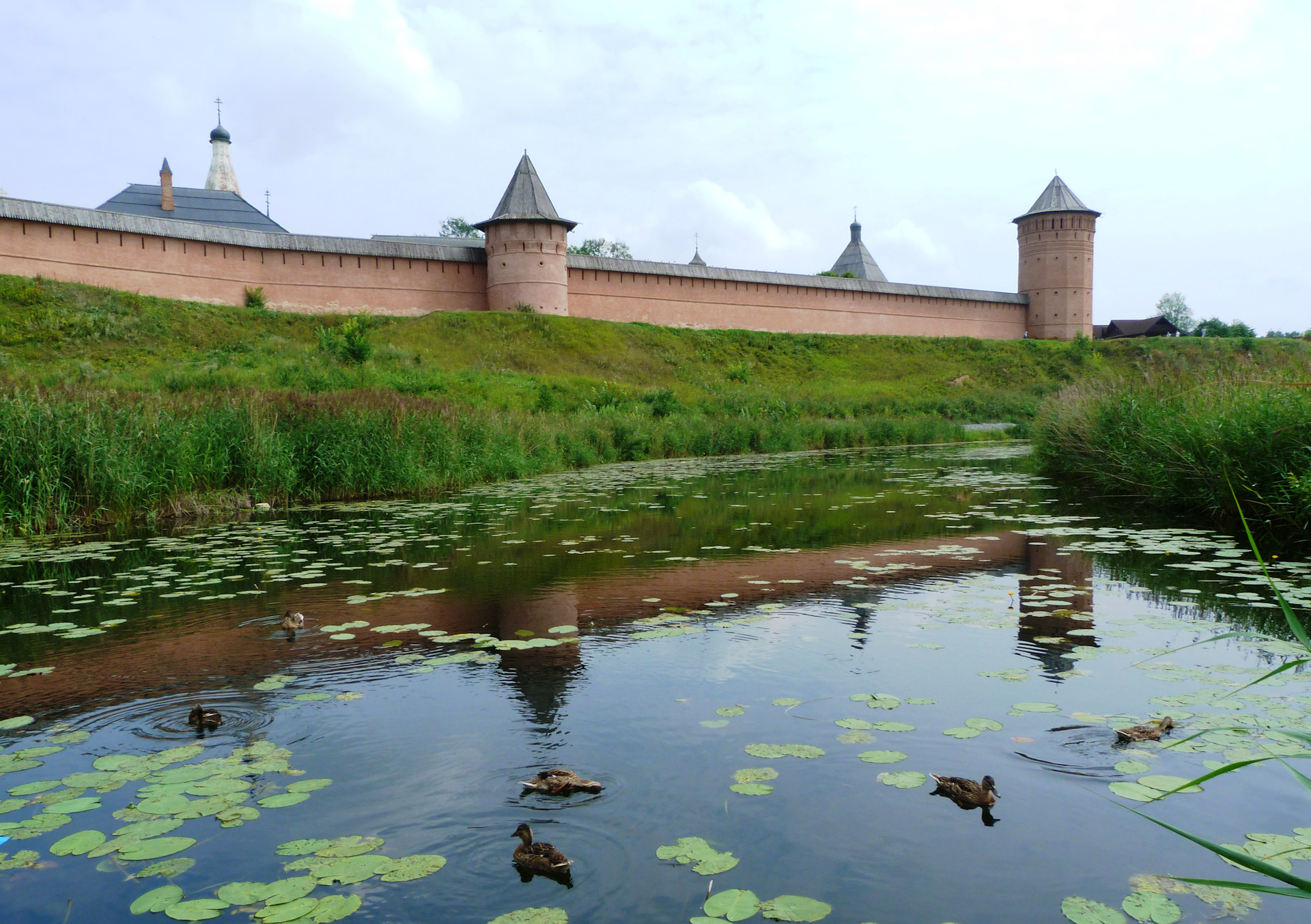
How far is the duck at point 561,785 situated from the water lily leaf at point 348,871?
426 millimetres

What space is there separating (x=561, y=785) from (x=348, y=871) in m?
0.54

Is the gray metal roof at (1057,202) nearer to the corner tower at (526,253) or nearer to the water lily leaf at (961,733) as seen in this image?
the corner tower at (526,253)

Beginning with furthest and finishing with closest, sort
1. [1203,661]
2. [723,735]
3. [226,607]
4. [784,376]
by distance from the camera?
[784,376] < [226,607] < [1203,661] < [723,735]

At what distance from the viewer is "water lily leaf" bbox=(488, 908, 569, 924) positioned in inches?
68.8

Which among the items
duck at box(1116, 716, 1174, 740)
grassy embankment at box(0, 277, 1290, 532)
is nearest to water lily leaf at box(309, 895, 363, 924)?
duck at box(1116, 716, 1174, 740)

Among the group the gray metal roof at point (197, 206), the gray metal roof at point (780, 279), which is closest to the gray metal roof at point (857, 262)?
the gray metal roof at point (780, 279)

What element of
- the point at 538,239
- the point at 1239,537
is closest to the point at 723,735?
the point at 1239,537

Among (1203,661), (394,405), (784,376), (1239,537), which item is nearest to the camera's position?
(1203,661)

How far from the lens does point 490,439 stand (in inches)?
454

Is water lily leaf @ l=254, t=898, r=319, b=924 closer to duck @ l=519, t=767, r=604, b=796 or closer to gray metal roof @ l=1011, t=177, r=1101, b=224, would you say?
duck @ l=519, t=767, r=604, b=796

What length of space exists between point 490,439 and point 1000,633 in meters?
8.63

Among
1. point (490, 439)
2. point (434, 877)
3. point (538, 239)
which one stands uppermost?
point (538, 239)

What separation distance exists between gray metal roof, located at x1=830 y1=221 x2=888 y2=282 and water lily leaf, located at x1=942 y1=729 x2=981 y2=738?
45.2m

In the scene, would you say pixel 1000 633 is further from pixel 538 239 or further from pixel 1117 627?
pixel 538 239
